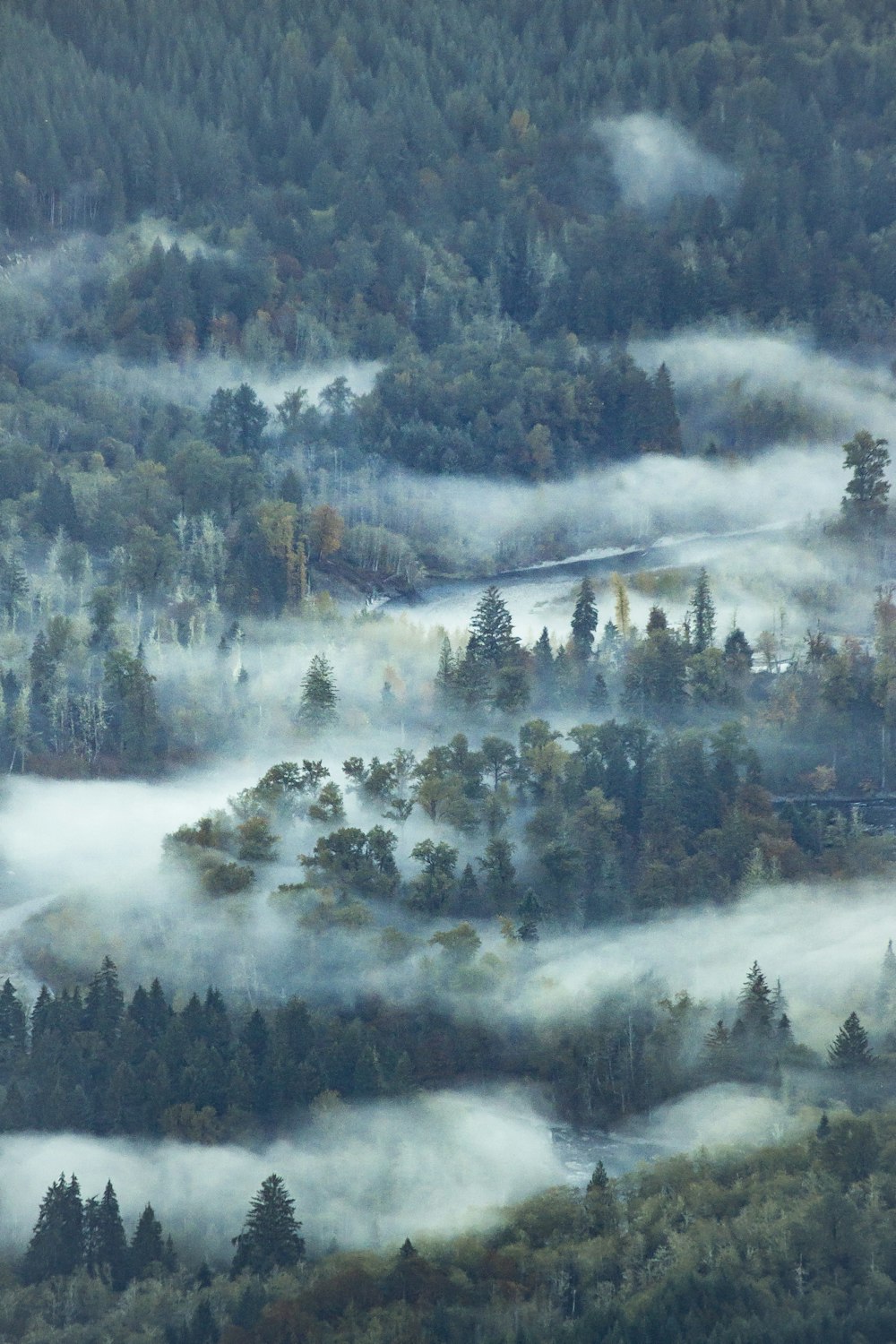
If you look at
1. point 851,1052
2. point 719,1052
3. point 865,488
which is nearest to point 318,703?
point 719,1052

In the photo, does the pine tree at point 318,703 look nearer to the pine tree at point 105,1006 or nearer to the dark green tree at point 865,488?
the pine tree at point 105,1006

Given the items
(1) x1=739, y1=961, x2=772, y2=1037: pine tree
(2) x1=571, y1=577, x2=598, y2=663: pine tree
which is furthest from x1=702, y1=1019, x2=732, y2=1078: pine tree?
(2) x1=571, y1=577, x2=598, y2=663: pine tree

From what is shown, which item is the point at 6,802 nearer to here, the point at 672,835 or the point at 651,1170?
the point at 672,835

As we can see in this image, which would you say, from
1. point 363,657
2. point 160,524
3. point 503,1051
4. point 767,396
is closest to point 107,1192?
point 503,1051

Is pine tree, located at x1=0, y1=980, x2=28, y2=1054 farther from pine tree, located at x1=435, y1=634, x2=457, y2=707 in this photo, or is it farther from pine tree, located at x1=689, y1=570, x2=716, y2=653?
pine tree, located at x1=689, y1=570, x2=716, y2=653

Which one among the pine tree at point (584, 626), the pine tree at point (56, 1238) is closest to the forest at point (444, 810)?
the pine tree at point (56, 1238)

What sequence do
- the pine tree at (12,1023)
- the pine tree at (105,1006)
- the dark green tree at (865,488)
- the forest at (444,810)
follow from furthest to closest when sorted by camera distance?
the dark green tree at (865,488) < the pine tree at (105,1006) < the pine tree at (12,1023) < the forest at (444,810)

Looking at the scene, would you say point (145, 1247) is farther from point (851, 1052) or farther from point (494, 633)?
point (494, 633)
